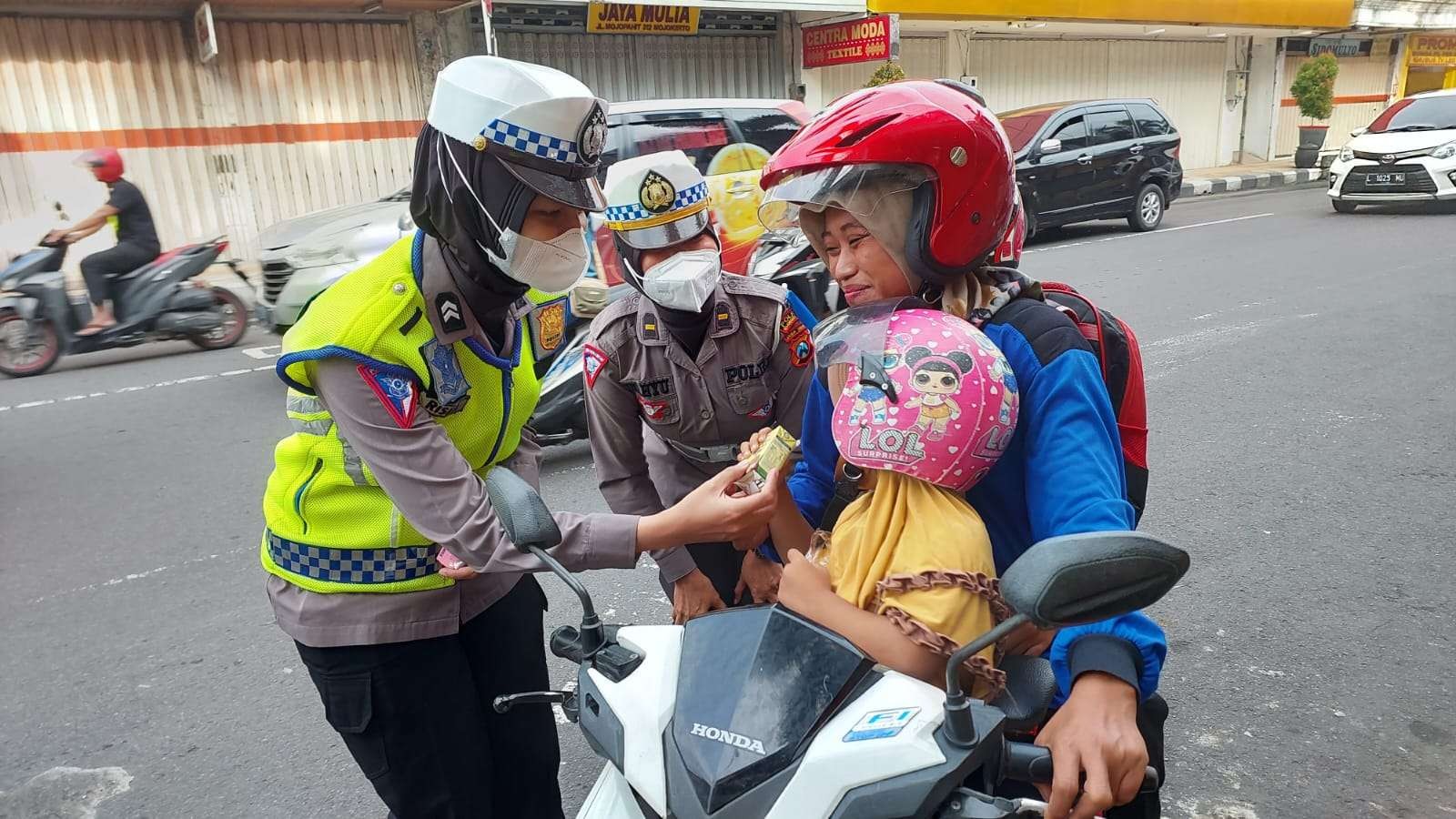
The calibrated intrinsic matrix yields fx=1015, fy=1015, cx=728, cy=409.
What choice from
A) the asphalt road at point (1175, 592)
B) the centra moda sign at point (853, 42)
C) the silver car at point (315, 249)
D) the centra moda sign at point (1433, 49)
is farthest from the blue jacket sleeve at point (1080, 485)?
the centra moda sign at point (1433, 49)

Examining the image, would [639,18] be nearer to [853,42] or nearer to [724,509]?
[853,42]

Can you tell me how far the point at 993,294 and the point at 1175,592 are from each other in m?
2.69

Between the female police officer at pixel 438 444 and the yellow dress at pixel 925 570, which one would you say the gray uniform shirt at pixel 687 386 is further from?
the yellow dress at pixel 925 570

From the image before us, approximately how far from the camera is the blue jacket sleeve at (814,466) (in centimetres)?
176

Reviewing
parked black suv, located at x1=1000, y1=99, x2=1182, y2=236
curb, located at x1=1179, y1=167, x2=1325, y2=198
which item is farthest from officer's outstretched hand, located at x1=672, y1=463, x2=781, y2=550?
curb, located at x1=1179, y1=167, x2=1325, y2=198

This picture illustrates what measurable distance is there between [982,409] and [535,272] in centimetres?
85

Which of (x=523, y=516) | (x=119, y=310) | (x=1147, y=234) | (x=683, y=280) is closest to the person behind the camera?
(x=523, y=516)

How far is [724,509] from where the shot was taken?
1556mm

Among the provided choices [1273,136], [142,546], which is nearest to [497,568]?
[142,546]

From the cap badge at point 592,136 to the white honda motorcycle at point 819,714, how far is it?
746 millimetres

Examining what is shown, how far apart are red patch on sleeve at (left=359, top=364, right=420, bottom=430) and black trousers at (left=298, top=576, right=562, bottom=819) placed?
452 mm

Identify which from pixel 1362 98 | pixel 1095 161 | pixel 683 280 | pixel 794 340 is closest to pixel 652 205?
pixel 683 280

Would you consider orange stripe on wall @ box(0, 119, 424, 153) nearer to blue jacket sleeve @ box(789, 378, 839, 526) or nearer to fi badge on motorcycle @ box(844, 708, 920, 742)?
blue jacket sleeve @ box(789, 378, 839, 526)

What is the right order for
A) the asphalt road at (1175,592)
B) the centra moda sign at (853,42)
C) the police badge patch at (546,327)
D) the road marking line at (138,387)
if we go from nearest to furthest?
the police badge patch at (546,327), the asphalt road at (1175,592), the road marking line at (138,387), the centra moda sign at (853,42)
